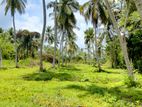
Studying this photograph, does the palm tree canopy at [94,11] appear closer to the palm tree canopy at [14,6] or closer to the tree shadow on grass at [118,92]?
the palm tree canopy at [14,6]

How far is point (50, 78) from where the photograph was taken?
28.5 metres

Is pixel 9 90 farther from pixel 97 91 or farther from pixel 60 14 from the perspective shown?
pixel 60 14

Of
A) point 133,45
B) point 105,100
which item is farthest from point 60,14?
point 105,100

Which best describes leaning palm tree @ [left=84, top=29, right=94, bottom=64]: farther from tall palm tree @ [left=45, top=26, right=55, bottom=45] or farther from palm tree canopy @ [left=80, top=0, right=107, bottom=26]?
palm tree canopy @ [left=80, top=0, right=107, bottom=26]

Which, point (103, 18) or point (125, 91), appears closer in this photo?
point (125, 91)

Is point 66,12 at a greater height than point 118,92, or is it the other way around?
point 66,12

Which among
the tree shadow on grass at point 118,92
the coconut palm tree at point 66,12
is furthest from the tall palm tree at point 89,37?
the tree shadow on grass at point 118,92

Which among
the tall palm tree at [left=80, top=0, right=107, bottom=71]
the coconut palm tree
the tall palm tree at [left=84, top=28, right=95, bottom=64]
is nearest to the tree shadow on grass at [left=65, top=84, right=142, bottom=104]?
the tall palm tree at [left=80, top=0, right=107, bottom=71]

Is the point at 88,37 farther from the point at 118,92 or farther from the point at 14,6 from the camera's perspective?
the point at 118,92

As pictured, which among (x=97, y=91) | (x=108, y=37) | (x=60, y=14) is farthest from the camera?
(x=108, y=37)

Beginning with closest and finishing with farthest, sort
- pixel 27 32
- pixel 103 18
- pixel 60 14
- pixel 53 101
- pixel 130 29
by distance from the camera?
pixel 53 101, pixel 130 29, pixel 103 18, pixel 60 14, pixel 27 32

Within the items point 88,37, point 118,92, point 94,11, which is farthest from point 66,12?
point 88,37

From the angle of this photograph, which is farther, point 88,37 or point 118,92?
point 88,37

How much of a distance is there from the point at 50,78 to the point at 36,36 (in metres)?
58.5
